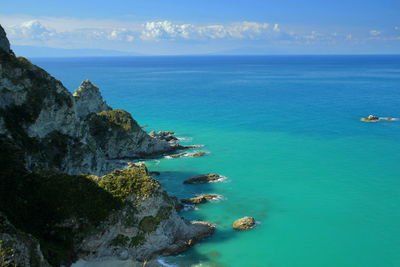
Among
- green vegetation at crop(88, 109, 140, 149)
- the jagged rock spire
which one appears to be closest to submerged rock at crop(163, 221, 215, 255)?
the jagged rock spire

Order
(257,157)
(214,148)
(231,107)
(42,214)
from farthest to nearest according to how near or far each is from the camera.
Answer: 1. (231,107)
2. (214,148)
3. (257,157)
4. (42,214)

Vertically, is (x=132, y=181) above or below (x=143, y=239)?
above

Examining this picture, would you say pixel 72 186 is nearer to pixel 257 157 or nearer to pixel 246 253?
pixel 246 253

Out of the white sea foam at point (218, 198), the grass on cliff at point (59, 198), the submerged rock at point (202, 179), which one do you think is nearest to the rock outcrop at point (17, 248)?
the grass on cliff at point (59, 198)

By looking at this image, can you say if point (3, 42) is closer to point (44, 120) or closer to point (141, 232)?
point (44, 120)

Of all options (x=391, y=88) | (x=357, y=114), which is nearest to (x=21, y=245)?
(x=357, y=114)

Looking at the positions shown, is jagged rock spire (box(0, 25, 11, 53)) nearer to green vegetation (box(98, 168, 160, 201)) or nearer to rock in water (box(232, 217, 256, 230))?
green vegetation (box(98, 168, 160, 201))
